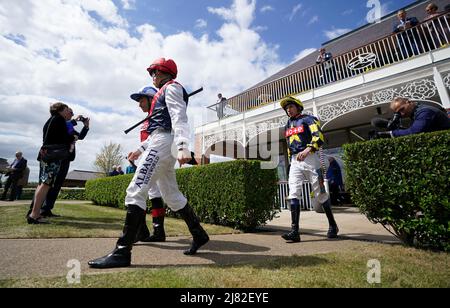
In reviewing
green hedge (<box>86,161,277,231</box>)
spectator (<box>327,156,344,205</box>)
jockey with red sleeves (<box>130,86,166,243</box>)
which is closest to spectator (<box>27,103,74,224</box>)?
jockey with red sleeves (<box>130,86,166,243</box>)

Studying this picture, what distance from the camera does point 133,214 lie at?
2189 mm

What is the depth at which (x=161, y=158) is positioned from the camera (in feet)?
7.76

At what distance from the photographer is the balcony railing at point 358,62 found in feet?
26.1

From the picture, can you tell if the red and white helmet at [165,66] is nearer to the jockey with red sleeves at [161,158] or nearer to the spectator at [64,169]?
the jockey with red sleeves at [161,158]

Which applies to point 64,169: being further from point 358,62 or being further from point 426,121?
point 358,62

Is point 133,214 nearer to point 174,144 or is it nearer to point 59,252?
point 174,144

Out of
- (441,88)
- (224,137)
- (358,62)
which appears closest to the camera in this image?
(441,88)

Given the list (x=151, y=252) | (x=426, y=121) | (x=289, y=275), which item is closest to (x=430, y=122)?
(x=426, y=121)

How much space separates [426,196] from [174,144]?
267 centimetres

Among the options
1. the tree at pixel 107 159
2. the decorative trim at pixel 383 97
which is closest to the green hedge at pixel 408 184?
the decorative trim at pixel 383 97

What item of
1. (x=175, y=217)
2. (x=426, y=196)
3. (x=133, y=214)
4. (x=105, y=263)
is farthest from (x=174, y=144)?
(x=175, y=217)

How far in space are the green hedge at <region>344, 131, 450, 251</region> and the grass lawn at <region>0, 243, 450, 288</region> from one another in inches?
14.5

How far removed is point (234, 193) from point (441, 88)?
Answer: 7.19m

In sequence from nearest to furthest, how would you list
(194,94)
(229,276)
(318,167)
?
(229,276) → (194,94) → (318,167)
